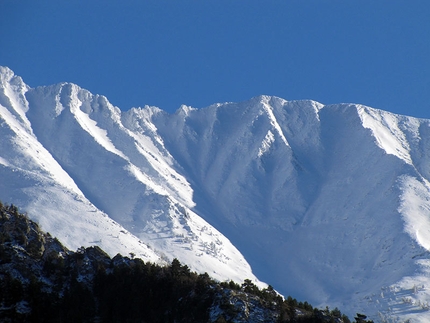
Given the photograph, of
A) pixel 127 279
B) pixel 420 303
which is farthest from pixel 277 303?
pixel 420 303

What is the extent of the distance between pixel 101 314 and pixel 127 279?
5847 mm

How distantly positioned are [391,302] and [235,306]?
5218 inches

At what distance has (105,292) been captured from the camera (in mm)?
81875

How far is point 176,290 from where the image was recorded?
3226 inches

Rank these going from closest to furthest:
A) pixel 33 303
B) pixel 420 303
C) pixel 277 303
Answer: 1. pixel 33 303
2. pixel 277 303
3. pixel 420 303

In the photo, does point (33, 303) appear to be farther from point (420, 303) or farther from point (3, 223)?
point (420, 303)

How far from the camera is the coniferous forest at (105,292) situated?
7594 centimetres

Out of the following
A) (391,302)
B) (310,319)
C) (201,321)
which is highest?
(391,302)

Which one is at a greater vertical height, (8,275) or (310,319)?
(310,319)

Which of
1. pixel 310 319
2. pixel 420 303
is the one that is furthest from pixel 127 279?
pixel 420 303

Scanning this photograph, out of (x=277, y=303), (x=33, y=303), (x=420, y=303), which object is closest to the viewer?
(x=33, y=303)

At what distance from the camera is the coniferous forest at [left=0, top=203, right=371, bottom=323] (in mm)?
75938

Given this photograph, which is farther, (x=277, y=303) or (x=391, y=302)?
(x=391, y=302)

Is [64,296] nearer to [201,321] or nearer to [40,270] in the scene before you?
[40,270]
